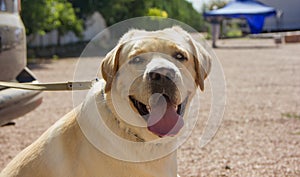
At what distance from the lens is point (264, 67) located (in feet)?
54.0

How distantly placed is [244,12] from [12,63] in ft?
101

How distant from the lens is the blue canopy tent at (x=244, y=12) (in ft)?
108

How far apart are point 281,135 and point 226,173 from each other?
1817 mm

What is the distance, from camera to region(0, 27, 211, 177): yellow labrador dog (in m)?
2.61

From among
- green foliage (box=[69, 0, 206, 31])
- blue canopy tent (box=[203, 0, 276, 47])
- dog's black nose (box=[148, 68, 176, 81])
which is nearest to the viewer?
dog's black nose (box=[148, 68, 176, 81])

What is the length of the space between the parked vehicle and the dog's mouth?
1.59 meters

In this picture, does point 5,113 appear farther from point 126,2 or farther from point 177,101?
point 126,2

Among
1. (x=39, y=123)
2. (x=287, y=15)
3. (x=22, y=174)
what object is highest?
(x=22, y=174)

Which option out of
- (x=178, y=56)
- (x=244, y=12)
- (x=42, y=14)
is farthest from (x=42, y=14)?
(x=244, y=12)

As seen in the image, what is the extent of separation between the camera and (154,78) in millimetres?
2502

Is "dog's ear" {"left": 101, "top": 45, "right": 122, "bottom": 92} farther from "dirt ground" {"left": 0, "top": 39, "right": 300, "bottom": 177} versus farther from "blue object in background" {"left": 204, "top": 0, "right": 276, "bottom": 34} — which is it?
"blue object in background" {"left": 204, "top": 0, "right": 276, "bottom": 34}

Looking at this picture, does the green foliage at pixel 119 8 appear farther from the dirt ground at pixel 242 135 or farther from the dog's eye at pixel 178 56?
the dog's eye at pixel 178 56

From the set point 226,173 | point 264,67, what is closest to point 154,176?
point 226,173

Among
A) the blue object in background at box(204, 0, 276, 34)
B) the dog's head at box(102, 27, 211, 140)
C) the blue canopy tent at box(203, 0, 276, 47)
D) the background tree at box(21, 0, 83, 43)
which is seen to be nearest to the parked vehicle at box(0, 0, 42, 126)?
the dog's head at box(102, 27, 211, 140)
